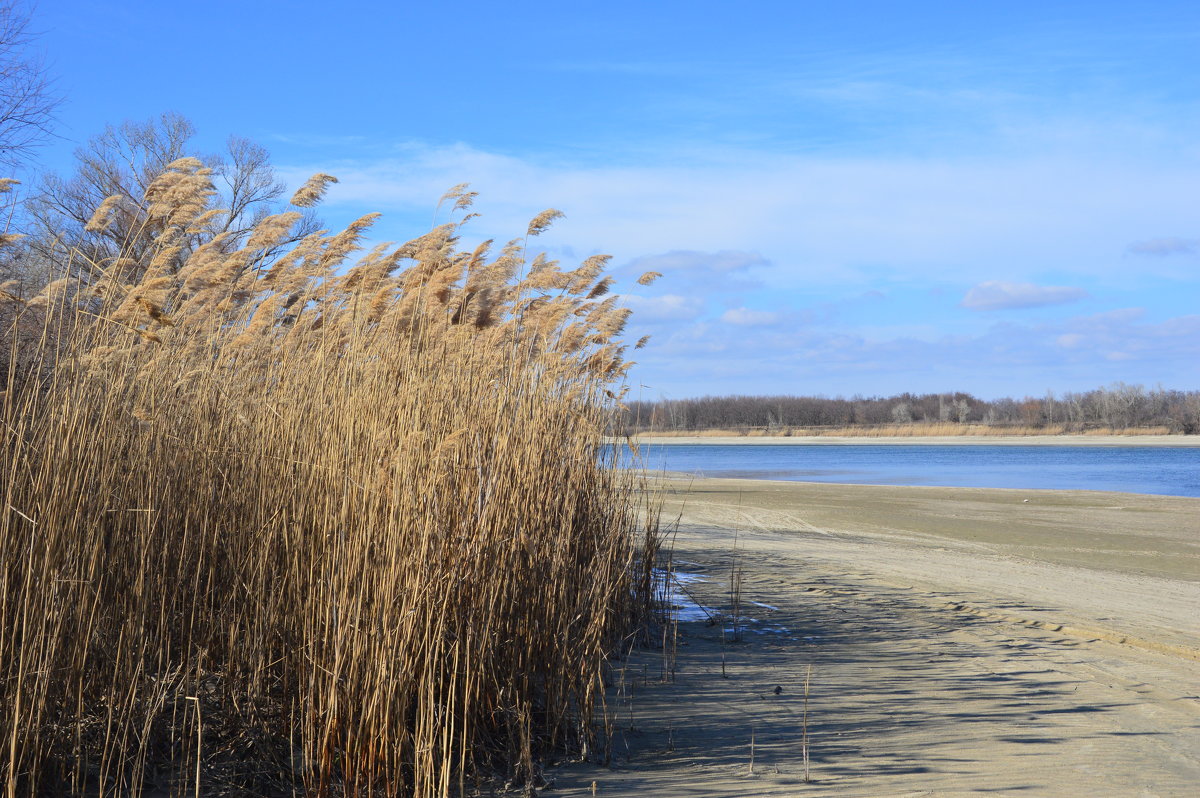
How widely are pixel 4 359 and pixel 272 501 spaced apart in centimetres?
492

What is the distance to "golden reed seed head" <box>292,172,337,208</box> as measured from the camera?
4246 millimetres

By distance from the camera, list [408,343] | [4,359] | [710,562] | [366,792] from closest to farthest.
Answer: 1. [366,792]
2. [408,343]
3. [4,359]
4. [710,562]

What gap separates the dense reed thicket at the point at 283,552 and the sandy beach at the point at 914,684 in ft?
1.88

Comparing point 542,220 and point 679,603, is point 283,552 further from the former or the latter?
point 679,603

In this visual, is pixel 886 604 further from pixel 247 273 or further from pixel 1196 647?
pixel 247 273

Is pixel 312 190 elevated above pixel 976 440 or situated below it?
above

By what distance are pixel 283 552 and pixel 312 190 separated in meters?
1.92

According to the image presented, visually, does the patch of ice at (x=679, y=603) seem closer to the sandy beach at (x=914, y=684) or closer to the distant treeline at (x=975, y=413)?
the sandy beach at (x=914, y=684)

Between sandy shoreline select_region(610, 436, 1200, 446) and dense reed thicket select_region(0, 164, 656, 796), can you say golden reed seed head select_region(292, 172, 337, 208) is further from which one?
sandy shoreline select_region(610, 436, 1200, 446)

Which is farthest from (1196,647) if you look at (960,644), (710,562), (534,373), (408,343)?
(408,343)

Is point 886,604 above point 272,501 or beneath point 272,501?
beneath

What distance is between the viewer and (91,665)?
9.35ft

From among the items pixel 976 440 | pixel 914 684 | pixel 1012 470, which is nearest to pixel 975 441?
pixel 976 440

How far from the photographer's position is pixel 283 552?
3.31 m
